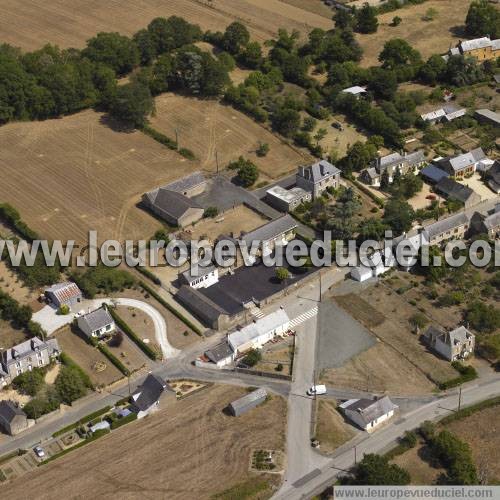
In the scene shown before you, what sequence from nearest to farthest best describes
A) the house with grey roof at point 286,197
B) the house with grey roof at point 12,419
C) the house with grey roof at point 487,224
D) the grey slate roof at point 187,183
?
the house with grey roof at point 12,419, the house with grey roof at point 487,224, the house with grey roof at point 286,197, the grey slate roof at point 187,183

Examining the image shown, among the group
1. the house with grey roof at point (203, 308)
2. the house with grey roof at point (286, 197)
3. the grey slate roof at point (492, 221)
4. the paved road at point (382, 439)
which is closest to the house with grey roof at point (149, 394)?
the house with grey roof at point (203, 308)

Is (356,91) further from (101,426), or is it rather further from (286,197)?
(101,426)

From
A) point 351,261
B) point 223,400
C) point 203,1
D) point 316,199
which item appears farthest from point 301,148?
point 203,1

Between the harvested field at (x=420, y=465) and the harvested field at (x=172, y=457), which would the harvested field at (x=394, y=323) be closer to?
the harvested field at (x=420, y=465)

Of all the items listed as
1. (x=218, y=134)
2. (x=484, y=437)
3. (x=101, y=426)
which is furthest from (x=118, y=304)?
(x=218, y=134)

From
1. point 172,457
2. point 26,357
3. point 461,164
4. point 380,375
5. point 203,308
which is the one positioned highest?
point 461,164

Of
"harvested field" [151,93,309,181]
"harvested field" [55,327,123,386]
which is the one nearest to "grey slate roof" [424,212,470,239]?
"harvested field" [151,93,309,181]

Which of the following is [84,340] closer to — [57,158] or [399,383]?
[399,383]
